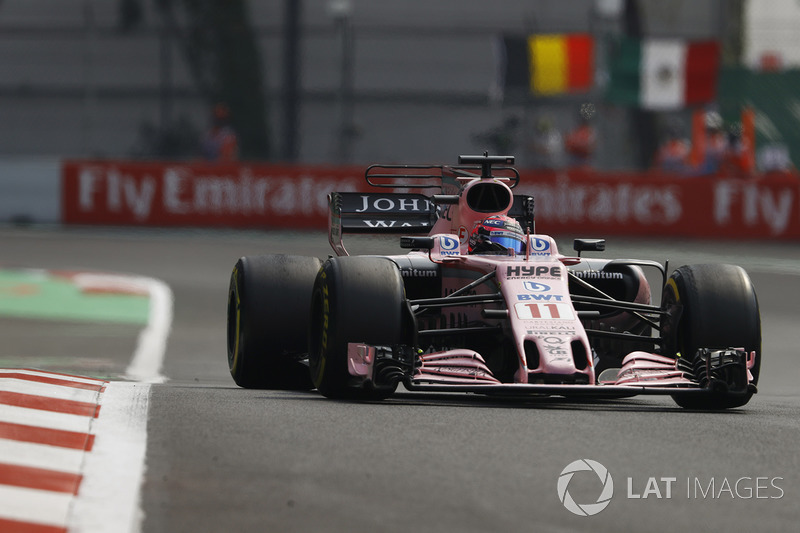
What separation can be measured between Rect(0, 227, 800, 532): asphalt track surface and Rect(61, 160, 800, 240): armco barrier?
1398 cm

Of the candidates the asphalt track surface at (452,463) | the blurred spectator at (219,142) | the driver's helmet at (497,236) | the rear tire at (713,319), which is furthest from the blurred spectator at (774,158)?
the rear tire at (713,319)

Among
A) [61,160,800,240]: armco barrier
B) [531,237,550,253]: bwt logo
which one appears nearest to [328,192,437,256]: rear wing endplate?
[531,237,550,253]: bwt logo

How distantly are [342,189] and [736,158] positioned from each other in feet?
21.8

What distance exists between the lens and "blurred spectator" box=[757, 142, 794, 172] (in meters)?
26.0

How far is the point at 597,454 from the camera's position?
623 centimetres

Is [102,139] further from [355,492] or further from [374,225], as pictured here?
[355,492]

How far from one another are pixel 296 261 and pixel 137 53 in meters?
Result: 24.8

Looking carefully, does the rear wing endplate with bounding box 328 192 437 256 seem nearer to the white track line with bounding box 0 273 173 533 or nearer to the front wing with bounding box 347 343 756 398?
the front wing with bounding box 347 343 756 398

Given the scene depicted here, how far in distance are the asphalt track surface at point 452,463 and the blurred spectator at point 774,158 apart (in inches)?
656

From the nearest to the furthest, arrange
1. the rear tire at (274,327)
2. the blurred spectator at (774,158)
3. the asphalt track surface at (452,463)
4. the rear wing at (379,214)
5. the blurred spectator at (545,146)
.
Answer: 1. the asphalt track surface at (452,463)
2. the rear tire at (274,327)
3. the rear wing at (379,214)
4. the blurred spectator at (774,158)
5. the blurred spectator at (545,146)

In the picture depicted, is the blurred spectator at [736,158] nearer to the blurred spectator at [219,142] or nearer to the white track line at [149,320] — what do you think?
the blurred spectator at [219,142]

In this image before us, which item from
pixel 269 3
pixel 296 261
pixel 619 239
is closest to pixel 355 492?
pixel 296 261

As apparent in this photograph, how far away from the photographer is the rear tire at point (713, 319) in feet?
27.2
